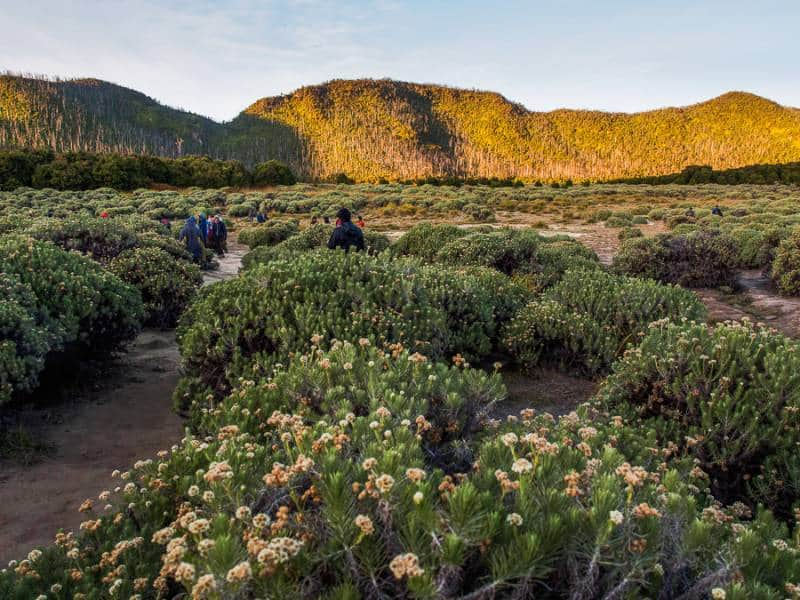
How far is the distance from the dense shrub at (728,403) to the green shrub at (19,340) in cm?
488

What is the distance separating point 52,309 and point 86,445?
157 cm

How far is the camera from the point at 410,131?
136 meters

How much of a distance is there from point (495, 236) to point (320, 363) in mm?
10038

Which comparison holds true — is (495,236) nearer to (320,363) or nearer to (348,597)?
(320,363)

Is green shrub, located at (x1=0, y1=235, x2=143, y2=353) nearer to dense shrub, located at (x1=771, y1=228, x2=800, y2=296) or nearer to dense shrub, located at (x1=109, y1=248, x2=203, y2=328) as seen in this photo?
dense shrub, located at (x1=109, y1=248, x2=203, y2=328)

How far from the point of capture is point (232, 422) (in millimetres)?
3342

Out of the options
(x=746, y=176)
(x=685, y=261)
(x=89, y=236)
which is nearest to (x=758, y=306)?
(x=685, y=261)

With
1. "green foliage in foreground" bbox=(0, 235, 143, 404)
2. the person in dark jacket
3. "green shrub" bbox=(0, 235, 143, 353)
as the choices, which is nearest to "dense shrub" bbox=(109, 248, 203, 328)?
"green foliage in foreground" bbox=(0, 235, 143, 404)

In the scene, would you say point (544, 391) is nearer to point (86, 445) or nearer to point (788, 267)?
point (86, 445)

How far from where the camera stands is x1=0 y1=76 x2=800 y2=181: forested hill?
316 feet

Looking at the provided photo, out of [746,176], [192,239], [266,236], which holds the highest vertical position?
[746,176]

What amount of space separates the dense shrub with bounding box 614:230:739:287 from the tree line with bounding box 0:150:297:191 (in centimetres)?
4588

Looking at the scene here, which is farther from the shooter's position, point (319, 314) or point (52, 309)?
point (52, 309)

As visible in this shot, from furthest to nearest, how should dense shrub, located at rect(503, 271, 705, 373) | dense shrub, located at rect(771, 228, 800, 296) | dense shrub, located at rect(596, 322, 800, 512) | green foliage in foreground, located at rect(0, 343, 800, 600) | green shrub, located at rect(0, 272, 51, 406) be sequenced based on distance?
dense shrub, located at rect(771, 228, 800, 296), dense shrub, located at rect(503, 271, 705, 373), green shrub, located at rect(0, 272, 51, 406), dense shrub, located at rect(596, 322, 800, 512), green foliage in foreground, located at rect(0, 343, 800, 600)
